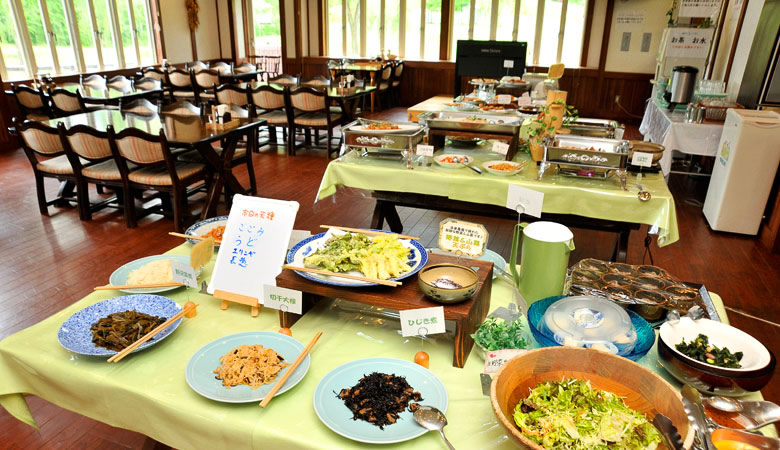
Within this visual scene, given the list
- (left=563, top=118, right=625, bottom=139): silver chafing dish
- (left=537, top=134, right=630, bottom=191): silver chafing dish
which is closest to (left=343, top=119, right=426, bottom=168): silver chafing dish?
(left=537, top=134, right=630, bottom=191): silver chafing dish

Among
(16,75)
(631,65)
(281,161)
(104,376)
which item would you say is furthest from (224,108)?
(631,65)

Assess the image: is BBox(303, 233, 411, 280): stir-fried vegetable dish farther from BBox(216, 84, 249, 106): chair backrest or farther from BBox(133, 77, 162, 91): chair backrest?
BBox(133, 77, 162, 91): chair backrest

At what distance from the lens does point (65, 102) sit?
17.0 ft

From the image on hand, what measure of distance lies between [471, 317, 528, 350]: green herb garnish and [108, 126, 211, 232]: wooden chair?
9.24 feet

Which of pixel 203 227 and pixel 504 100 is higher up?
pixel 504 100

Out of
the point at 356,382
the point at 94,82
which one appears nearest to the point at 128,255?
the point at 356,382

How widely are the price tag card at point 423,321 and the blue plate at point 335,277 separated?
0.12 meters

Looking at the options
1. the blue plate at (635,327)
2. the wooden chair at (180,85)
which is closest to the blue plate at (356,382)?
the blue plate at (635,327)

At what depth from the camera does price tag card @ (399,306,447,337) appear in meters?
1.07

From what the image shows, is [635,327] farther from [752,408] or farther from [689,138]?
[689,138]

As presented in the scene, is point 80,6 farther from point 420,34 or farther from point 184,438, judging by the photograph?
point 184,438

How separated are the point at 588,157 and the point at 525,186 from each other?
0.31 m

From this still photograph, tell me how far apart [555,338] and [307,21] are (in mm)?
10203

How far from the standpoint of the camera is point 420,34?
9.48 metres
